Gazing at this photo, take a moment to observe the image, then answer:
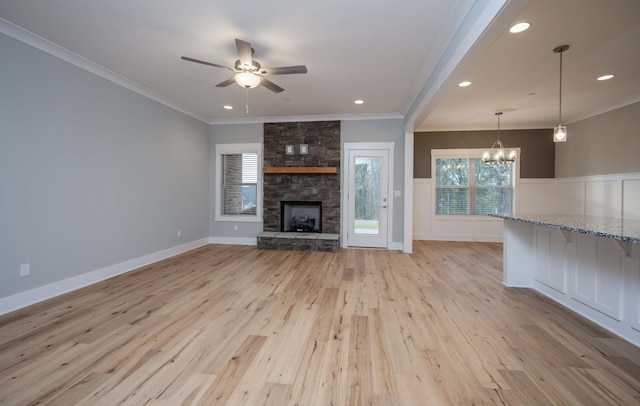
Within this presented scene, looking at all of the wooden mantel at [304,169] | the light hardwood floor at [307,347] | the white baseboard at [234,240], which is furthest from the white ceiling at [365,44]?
the white baseboard at [234,240]

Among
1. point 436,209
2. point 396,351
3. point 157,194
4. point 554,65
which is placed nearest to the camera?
point 396,351

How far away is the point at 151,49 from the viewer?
9.70ft

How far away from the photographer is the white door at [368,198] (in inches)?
212

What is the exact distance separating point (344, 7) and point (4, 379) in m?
3.56

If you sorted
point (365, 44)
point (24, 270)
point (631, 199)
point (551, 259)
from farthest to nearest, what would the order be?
point (631, 199)
point (551, 259)
point (365, 44)
point (24, 270)

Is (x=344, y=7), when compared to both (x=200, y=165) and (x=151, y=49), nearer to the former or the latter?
(x=151, y=49)

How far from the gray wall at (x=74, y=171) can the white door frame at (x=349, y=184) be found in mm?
3230

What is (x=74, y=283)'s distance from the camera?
3.12m

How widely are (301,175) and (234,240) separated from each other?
2064 millimetres

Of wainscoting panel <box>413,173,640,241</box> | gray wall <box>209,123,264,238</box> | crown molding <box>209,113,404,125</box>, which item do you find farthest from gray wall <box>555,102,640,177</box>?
gray wall <box>209,123,264,238</box>

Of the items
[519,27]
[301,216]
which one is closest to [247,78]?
[519,27]

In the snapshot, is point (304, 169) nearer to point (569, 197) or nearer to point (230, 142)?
point (230, 142)

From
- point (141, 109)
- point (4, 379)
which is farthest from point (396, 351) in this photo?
point (141, 109)

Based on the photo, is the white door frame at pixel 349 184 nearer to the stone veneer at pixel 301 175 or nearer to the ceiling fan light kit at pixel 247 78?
the stone veneer at pixel 301 175
